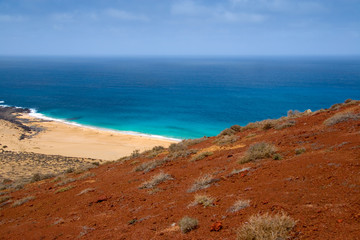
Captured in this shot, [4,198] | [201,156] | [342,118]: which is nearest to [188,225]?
[201,156]

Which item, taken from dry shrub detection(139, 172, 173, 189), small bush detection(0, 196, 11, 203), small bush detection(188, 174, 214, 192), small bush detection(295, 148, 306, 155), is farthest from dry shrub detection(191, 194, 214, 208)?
small bush detection(0, 196, 11, 203)

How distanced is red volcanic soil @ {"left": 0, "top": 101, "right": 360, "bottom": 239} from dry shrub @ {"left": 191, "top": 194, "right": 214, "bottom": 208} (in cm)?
16

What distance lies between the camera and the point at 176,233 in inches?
227

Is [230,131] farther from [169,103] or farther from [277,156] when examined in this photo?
[169,103]

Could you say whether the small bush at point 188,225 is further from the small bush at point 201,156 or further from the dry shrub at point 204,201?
the small bush at point 201,156

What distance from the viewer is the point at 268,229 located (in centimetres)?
457

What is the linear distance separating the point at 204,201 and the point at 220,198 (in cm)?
46

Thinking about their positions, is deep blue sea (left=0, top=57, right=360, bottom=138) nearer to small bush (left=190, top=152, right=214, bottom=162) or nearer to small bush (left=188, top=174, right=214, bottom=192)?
small bush (left=190, top=152, right=214, bottom=162)

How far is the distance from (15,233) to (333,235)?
894cm

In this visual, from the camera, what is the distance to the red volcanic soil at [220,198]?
5.30m

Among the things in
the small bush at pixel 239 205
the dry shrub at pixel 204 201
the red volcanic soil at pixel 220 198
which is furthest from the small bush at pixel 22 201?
the small bush at pixel 239 205

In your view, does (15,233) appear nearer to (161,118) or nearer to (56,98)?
(161,118)

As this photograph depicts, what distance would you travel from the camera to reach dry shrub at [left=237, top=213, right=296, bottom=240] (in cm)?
439

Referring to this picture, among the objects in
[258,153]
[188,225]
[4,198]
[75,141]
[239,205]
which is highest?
[258,153]
